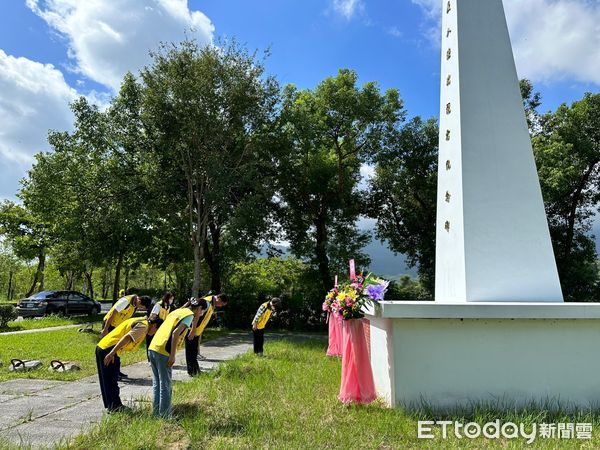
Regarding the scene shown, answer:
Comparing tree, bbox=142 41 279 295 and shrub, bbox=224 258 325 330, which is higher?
tree, bbox=142 41 279 295

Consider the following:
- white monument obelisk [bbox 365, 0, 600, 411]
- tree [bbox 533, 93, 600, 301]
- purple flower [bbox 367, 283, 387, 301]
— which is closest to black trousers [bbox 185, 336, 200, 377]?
white monument obelisk [bbox 365, 0, 600, 411]

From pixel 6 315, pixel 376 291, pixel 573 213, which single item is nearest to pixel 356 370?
pixel 376 291

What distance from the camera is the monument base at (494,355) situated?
19.6 ft

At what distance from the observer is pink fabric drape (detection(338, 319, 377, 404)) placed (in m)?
6.23

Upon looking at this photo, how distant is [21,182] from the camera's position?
30.2m

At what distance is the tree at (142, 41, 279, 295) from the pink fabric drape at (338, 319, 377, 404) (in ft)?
37.4

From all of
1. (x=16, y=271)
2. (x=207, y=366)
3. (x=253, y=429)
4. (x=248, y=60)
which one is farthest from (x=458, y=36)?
(x=16, y=271)

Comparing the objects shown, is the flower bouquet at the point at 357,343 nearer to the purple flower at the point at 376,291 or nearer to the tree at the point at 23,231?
the purple flower at the point at 376,291

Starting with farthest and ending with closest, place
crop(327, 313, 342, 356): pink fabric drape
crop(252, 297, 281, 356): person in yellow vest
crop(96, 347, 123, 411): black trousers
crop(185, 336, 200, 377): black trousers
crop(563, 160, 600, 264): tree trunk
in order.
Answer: crop(563, 160, 600, 264): tree trunk → crop(327, 313, 342, 356): pink fabric drape → crop(252, 297, 281, 356): person in yellow vest → crop(185, 336, 200, 377): black trousers → crop(96, 347, 123, 411): black trousers

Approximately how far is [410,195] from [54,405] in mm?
18819

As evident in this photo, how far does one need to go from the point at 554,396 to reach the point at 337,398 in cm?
292

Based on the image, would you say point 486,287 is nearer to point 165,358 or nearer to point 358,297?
point 358,297

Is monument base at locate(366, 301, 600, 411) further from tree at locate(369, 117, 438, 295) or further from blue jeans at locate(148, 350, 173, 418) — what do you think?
tree at locate(369, 117, 438, 295)

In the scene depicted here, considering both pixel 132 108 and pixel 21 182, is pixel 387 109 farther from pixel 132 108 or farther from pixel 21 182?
pixel 21 182
